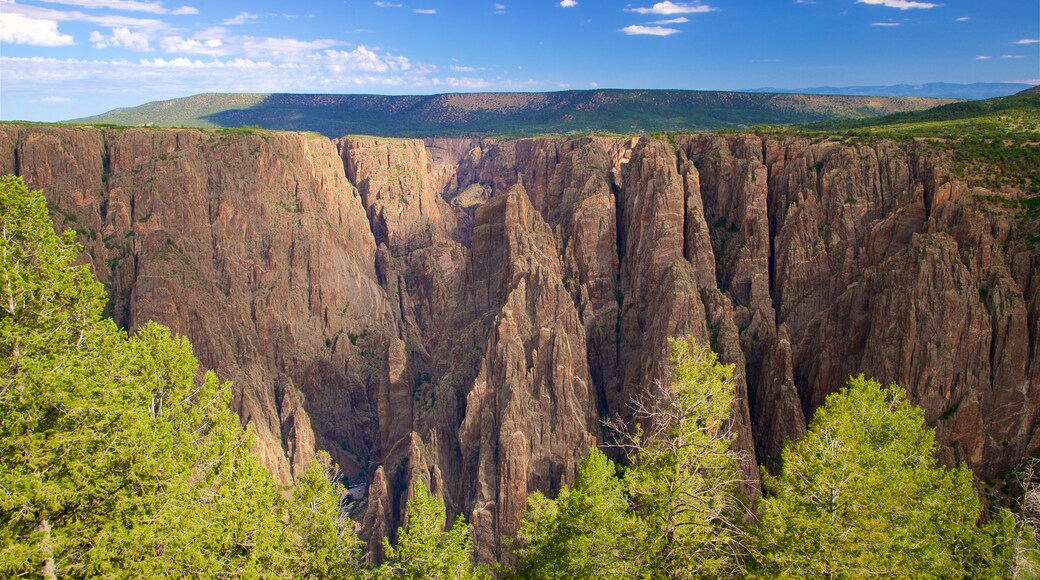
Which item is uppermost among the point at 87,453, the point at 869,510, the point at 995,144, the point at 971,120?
the point at 971,120

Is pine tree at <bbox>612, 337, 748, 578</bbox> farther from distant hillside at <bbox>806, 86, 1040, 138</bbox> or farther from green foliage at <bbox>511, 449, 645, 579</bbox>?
distant hillside at <bbox>806, 86, 1040, 138</bbox>

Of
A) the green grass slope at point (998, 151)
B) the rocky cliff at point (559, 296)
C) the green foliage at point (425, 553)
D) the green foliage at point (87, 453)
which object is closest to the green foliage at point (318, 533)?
the green foliage at point (425, 553)

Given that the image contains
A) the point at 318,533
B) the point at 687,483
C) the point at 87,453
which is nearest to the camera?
the point at 87,453

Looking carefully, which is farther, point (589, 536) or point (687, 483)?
point (589, 536)

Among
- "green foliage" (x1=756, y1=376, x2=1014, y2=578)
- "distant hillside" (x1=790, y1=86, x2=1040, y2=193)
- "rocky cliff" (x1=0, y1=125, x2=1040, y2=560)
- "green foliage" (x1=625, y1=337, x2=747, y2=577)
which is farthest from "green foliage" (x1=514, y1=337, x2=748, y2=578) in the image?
"distant hillside" (x1=790, y1=86, x2=1040, y2=193)

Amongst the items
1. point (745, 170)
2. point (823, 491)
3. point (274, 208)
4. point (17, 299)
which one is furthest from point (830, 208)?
point (274, 208)

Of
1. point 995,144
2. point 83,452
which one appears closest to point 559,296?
point 995,144

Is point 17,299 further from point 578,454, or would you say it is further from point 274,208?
point 274,208

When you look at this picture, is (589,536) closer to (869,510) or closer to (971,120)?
(869,510)
